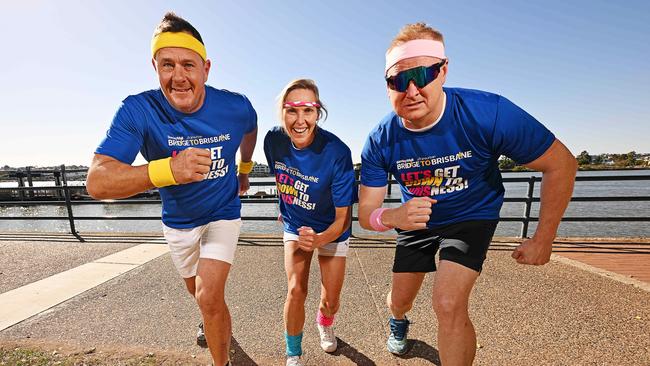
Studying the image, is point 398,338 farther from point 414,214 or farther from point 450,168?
point 450,168

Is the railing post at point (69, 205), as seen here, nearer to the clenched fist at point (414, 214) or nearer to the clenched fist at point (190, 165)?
the clenched fist at point (190, 165)

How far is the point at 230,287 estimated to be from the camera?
12.3 feet

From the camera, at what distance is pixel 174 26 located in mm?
2006

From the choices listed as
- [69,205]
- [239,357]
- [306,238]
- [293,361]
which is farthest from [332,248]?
[69,205]

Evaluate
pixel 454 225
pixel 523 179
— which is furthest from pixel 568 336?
pixel 523 179

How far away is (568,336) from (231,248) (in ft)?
9.38

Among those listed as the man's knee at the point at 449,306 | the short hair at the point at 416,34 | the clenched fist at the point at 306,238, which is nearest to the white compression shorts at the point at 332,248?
the clenched fist at the point at 306,238

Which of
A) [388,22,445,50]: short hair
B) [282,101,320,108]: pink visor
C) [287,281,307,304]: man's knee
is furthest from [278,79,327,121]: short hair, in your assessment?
[287,281,307,304]: man's knee

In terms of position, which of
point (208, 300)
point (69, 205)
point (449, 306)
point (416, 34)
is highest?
point (416, 34)

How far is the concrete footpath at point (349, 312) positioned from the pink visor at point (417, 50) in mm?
2171

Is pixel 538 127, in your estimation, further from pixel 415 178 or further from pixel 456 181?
pixel 415 178

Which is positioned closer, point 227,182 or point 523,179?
point 227,182

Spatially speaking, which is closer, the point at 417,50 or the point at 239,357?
the point at 417,50

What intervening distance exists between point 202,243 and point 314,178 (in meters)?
0.99
